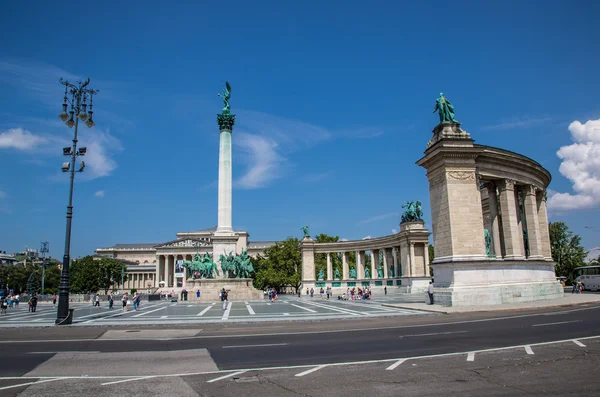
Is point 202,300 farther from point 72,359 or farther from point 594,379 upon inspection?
point 594,379

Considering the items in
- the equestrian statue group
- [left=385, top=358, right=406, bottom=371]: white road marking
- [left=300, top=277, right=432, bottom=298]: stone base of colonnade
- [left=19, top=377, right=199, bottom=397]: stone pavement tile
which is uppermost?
the equestrian statue group

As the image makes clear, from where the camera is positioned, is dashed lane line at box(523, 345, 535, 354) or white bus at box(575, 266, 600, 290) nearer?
dashed lane line at box(523, 345, 535, 354)

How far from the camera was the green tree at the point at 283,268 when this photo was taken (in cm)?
7925

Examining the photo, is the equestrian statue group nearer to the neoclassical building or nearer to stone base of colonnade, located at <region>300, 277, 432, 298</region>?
stone base of colonnade, located at <region>300, 277, 432, 298</region>

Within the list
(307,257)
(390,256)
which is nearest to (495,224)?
(307,257)

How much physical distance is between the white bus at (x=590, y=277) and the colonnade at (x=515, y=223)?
23.8 meters

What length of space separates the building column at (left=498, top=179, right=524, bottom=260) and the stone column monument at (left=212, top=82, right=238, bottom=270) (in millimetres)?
34812

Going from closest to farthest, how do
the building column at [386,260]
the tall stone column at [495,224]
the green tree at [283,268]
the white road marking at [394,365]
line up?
the white road marking at [394,365], the tall stone column at [495,224], the building column at [386,260], the green tree at [283,268]

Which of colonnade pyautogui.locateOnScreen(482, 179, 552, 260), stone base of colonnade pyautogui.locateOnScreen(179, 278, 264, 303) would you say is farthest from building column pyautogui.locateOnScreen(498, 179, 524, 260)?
stone base of colonnade pyautogui.locateOnScreen(179, 278, 264, 303)

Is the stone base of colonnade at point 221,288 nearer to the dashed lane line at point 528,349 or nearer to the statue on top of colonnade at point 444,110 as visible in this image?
the statue on top of colonnade at point 444,110

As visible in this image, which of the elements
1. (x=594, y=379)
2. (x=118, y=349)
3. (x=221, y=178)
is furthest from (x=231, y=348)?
(x=221, y=178)

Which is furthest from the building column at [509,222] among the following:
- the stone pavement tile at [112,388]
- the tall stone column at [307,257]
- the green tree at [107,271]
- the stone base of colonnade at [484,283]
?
the green tree at [107,271]

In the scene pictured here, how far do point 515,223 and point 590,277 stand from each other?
3401cm

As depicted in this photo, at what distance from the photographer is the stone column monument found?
5691 centimetres
